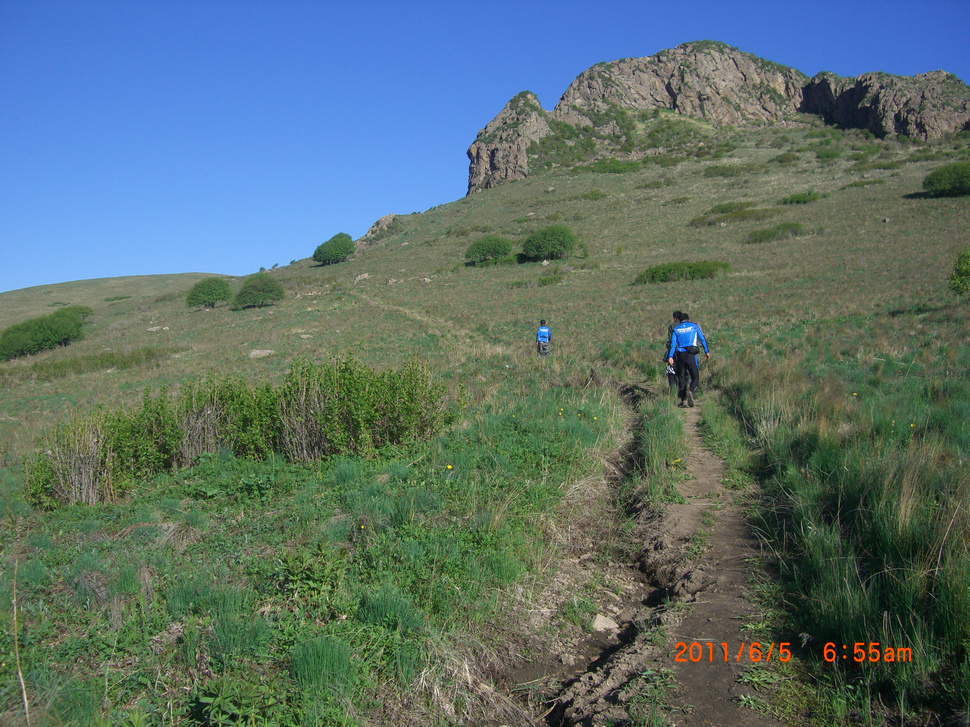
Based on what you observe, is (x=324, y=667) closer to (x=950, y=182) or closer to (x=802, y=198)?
(x=950, y=182)

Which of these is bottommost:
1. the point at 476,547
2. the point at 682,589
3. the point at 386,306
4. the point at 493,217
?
the point at 682,589

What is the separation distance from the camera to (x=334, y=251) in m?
67.6

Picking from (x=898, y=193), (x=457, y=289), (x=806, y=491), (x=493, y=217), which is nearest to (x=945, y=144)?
(x=898, y=193)

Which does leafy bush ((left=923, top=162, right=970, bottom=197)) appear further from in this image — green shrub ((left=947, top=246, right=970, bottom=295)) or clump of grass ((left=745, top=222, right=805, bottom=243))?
green shrub ((left=947, top=246, right=970, bottom=295))

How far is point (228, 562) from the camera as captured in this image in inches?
174

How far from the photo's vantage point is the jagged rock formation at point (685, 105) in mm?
73125

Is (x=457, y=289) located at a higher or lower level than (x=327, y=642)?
higher

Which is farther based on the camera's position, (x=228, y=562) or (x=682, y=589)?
(x=228, y=562)

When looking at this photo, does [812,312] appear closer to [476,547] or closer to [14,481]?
[476,547]

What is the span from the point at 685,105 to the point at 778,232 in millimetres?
77406

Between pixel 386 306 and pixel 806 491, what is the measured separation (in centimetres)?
2992
